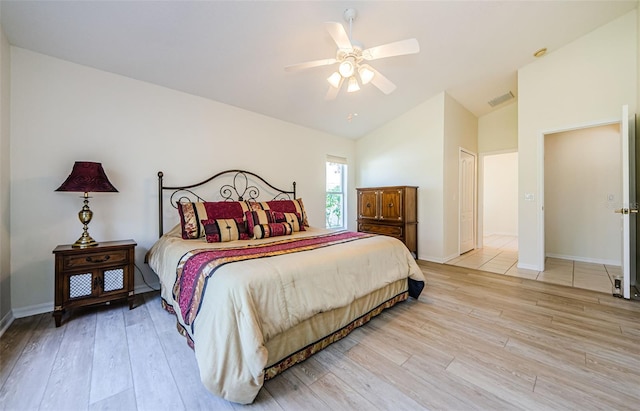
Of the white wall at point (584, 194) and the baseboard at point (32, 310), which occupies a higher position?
the white wall at point (584, 194)

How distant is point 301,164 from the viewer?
15.1 feet

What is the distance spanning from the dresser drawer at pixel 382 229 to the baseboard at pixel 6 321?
458cm

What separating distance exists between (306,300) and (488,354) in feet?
4.56

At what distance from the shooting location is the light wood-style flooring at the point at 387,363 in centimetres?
139

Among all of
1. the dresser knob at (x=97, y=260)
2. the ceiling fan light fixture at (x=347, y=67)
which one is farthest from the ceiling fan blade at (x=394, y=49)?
the dresser knob at (x=97, y=260)

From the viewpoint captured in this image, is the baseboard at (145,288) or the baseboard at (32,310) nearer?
the baseboard at (32,310)

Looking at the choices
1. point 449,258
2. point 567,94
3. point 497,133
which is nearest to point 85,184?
point 449,258

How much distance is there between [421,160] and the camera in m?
4.57

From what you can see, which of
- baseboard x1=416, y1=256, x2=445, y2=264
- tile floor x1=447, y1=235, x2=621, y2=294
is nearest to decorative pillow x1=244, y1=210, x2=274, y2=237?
baseboard x1=416, y1=256, x2=445, y2=264

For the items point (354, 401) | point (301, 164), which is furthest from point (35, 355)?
point (301, 164)

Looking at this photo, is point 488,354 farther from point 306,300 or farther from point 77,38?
point 77,38

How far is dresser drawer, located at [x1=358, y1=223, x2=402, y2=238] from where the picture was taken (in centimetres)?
441

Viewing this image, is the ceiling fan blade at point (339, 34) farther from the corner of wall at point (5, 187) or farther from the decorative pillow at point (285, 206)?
the corner of wall at point (5, 187)

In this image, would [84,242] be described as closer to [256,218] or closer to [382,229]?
[256,218]
